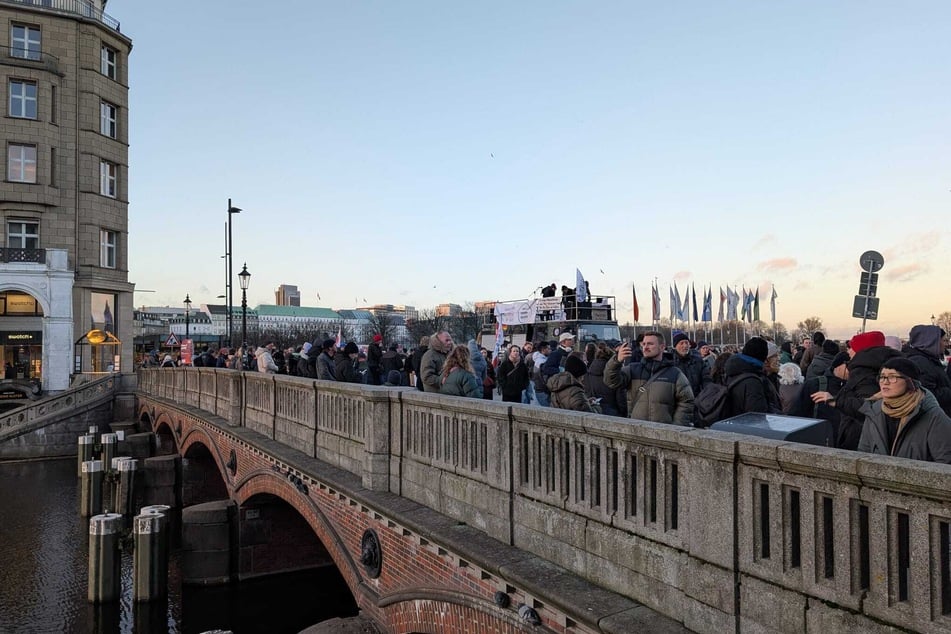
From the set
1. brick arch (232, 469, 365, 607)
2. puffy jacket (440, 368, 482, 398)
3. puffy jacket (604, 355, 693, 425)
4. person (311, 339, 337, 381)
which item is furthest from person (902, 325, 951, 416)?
person (311, 339, 337, 381)

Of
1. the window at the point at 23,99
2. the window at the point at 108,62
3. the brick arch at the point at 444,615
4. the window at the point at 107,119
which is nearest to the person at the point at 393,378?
the brick arch at the point at 444,615

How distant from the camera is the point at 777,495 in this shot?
11.6 feet

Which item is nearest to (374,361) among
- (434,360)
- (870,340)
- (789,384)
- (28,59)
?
(434,360)

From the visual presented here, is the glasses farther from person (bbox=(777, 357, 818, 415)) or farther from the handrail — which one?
the handrail

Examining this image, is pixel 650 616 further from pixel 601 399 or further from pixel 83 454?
pixel 83 454

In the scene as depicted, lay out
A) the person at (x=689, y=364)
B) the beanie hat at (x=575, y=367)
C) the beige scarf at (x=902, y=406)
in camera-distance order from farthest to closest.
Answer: the person at (x=689, y=364) < the beanie hat at (x=575, y=367) < the beige scarf at (x=902, y=406)

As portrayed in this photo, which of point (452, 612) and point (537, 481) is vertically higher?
point (537, 481)

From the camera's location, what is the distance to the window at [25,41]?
3506 centimetres

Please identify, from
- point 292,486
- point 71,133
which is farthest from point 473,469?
point 71,133

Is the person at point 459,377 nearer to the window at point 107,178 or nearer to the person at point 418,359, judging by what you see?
the person at point 418,359

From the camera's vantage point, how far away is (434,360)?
938 centimetres

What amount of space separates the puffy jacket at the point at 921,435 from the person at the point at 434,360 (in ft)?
19.2

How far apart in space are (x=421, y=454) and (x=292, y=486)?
4480 millimetres

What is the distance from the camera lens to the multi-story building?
112ft
